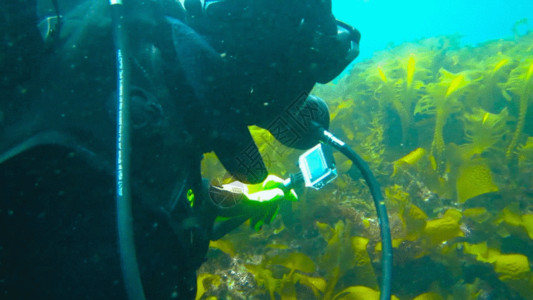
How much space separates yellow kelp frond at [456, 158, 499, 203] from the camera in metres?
3.03

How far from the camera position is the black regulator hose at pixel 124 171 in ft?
2.68

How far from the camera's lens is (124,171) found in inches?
35.3

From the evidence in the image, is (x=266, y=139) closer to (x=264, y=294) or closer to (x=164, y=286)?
(x=264, y=294)

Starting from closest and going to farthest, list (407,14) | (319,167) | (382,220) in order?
(382,220) < (319,167) < (407,14)

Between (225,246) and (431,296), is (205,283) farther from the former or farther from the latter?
(431,296)

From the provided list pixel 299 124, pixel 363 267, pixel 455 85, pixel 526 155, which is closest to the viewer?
pixel 299 124

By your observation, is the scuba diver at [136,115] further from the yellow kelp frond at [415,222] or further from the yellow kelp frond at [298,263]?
the yellow kelp frond at [415,222]

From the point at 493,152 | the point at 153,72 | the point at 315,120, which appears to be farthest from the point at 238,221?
the point at 493,152

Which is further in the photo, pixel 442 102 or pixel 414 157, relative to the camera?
pixel 442 102

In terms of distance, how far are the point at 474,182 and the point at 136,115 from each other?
3.43 m

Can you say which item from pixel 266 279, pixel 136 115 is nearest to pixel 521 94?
pixel 266 279

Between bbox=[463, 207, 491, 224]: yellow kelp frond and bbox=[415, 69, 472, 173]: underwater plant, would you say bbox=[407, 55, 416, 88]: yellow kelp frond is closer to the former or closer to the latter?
bbox=[415, 69, 472, 173]: underwater plant

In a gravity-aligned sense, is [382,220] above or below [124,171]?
below

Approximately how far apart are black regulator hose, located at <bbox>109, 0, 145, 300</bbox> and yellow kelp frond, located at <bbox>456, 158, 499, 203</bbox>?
3.43m
